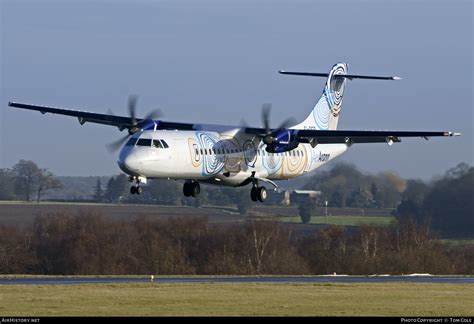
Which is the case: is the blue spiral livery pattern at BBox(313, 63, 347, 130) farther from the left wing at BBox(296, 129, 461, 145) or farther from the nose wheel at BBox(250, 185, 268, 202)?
the nose wheel at BBox(250, 185, 268, 202)

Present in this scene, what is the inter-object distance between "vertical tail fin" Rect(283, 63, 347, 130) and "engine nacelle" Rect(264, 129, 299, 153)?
5.77 metres

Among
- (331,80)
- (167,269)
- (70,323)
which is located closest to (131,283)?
(70,323)

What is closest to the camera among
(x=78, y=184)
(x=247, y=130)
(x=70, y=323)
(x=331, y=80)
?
(x=70, y=323)

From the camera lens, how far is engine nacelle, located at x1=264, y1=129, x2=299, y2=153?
47406 millimetres

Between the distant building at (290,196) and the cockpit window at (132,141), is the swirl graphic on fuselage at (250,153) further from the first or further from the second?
the distant building at (290,196)

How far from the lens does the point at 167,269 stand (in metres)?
70.6

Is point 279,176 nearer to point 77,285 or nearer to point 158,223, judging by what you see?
point 77,285

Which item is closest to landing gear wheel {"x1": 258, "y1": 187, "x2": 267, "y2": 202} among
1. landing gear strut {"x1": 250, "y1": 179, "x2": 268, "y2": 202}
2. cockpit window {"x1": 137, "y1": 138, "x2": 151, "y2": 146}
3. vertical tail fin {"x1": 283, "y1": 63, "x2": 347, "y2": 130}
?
landing gear strut {"x1": 250, "y1": 179, "x2": 268, "y2": 202}

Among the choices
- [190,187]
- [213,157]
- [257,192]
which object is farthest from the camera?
[257,192]

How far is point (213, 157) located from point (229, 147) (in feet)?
4.91

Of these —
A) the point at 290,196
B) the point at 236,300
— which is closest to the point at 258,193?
the point at 236,300

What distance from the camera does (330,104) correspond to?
55.8m

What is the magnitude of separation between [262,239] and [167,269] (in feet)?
25.3

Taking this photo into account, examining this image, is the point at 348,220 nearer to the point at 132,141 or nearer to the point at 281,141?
the point at 281,141
